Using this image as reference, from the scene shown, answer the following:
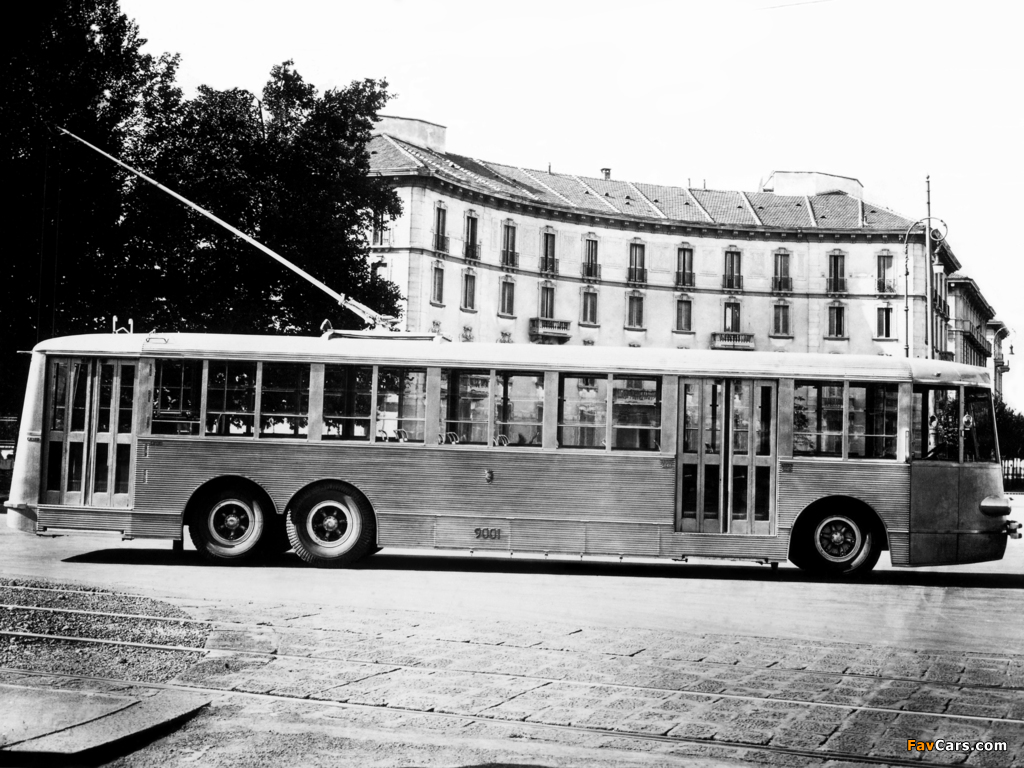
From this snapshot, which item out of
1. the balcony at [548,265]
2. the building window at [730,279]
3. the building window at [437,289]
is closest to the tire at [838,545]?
the building window at [730,279]

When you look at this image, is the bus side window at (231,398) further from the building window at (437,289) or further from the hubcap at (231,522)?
the building window at (437,289)

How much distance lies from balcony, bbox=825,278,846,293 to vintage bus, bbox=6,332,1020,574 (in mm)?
1050

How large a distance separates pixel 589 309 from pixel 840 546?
1071cm

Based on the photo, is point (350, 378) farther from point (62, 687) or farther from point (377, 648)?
point (62, 687)

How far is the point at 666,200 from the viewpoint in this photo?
59.6 feet

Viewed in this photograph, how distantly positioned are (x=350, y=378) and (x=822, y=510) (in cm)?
568

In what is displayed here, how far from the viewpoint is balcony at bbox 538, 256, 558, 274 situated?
2258cm

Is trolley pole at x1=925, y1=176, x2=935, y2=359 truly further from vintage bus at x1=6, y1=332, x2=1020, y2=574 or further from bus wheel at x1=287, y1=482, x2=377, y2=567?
bus wheel at x1=287, y1=482, x2=377, y2=567

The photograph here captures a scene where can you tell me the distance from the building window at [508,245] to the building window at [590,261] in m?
3.81

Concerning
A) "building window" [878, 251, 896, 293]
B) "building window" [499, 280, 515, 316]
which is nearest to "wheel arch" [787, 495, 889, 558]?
"building window" [878, 251, 896, 293]

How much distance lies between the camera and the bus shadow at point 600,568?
1326cm

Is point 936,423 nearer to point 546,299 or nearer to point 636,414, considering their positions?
point 636,414

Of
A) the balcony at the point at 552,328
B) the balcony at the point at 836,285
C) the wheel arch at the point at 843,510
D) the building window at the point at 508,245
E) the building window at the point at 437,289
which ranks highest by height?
the building window at the point at 508,245

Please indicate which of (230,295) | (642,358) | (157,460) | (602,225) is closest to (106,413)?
(157,460)
